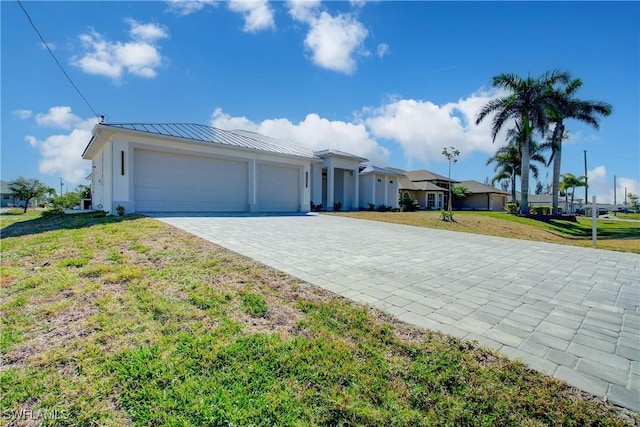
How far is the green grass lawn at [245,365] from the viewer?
1768mm

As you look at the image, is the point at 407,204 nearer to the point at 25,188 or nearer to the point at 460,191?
the point at 460,191

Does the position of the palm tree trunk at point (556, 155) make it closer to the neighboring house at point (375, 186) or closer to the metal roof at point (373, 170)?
the neighboring house at point (375, 186)

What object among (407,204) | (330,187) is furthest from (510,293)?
(407,204)

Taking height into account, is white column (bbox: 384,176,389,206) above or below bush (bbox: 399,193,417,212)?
above

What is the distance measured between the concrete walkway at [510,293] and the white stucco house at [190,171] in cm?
708

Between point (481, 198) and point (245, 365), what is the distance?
1817 inches

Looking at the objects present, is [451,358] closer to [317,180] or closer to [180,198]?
[180,198]

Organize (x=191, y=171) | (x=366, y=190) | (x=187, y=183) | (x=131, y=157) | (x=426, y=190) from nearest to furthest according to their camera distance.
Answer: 1. (x=131, y=157)
2. (x=187, y=183)
3. (x=191, y=171)
4. (x=366, y=190)
5. (x=426, y=190)

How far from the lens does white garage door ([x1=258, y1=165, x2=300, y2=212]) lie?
15.7 meters

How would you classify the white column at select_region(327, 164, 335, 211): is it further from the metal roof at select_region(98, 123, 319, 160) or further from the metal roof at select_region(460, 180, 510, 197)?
the metal roof at select_region(460, 180, 510, 197)

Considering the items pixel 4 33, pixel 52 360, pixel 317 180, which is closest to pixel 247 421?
pixel 52 360

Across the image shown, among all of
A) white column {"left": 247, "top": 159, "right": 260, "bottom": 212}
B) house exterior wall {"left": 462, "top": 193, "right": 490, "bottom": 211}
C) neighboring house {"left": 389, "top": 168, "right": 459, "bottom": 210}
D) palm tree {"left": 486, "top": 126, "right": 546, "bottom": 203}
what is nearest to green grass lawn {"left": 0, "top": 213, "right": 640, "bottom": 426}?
white column {"left": 247, "top": 159, "right": 260, "bottom": 212}

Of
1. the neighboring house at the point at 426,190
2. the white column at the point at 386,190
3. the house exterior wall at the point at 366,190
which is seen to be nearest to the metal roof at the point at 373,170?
the house exterior wall at the point at 366,190

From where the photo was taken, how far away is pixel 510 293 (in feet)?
12.3
